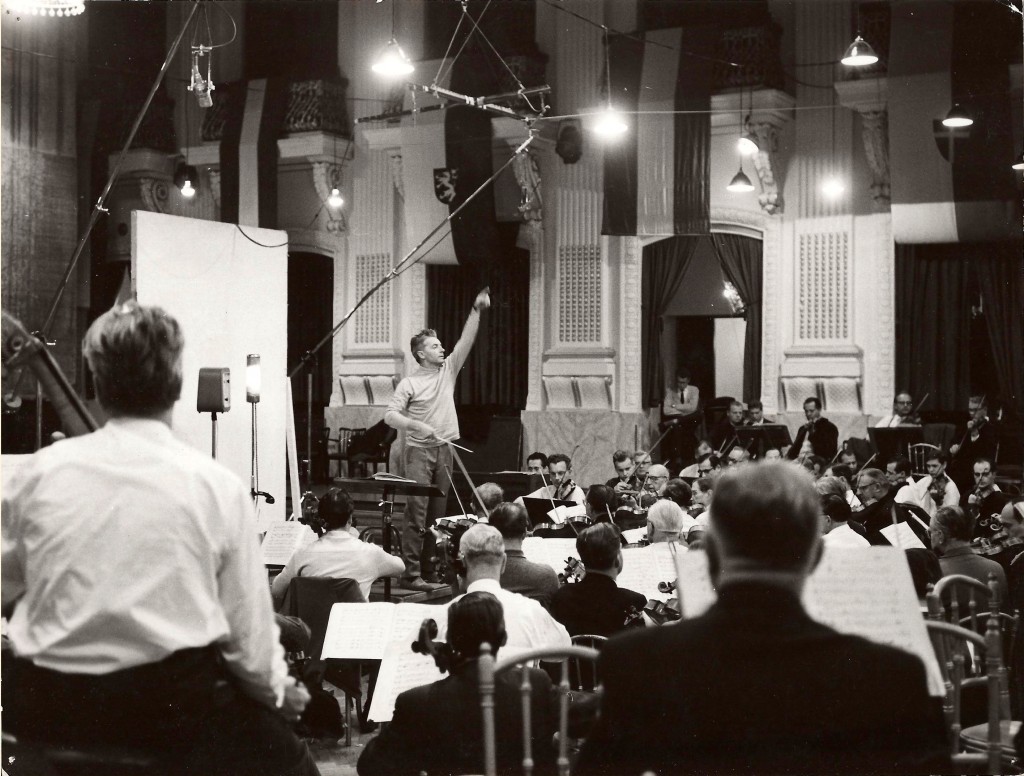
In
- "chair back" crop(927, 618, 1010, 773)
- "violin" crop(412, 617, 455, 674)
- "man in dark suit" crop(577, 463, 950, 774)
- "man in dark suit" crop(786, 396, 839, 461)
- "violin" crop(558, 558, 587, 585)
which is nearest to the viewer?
"man in dark suit" crop(577, 463, 950, 774)

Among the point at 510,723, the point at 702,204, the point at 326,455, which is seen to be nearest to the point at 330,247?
the point at 326,455

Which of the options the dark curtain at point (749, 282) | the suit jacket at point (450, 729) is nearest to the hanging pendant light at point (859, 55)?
the dark curtain at point (749, 282)

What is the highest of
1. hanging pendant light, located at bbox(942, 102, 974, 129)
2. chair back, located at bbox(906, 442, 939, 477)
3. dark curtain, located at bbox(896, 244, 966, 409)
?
hanging pendant light, located at bbox(942, 102, 974, 129)

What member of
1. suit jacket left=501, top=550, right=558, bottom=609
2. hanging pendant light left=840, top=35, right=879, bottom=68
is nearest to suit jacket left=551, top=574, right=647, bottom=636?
suit jacket left=501, top=550, right=558, bottom=609

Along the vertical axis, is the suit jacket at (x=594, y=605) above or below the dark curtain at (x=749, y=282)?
below

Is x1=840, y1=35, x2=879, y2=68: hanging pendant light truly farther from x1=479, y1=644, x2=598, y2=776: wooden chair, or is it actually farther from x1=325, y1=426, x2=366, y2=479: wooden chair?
x1=479, y1=644, x2=598, y2=776: wooden chair

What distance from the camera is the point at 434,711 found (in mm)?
3250

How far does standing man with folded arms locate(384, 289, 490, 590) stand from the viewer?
28.8ft

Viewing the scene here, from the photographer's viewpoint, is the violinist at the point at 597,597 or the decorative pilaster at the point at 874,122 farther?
the decorative pilaster at the point at 874,122

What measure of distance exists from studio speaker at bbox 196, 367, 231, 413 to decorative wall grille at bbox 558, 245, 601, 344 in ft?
23.4

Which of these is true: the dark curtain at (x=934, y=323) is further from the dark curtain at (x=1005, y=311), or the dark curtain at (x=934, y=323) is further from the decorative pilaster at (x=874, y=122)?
the decorative pilaster at (x=874, y=122)

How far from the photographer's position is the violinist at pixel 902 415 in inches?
487

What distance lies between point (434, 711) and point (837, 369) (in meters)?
11.1

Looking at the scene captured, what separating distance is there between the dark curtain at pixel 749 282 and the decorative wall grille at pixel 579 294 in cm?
154
